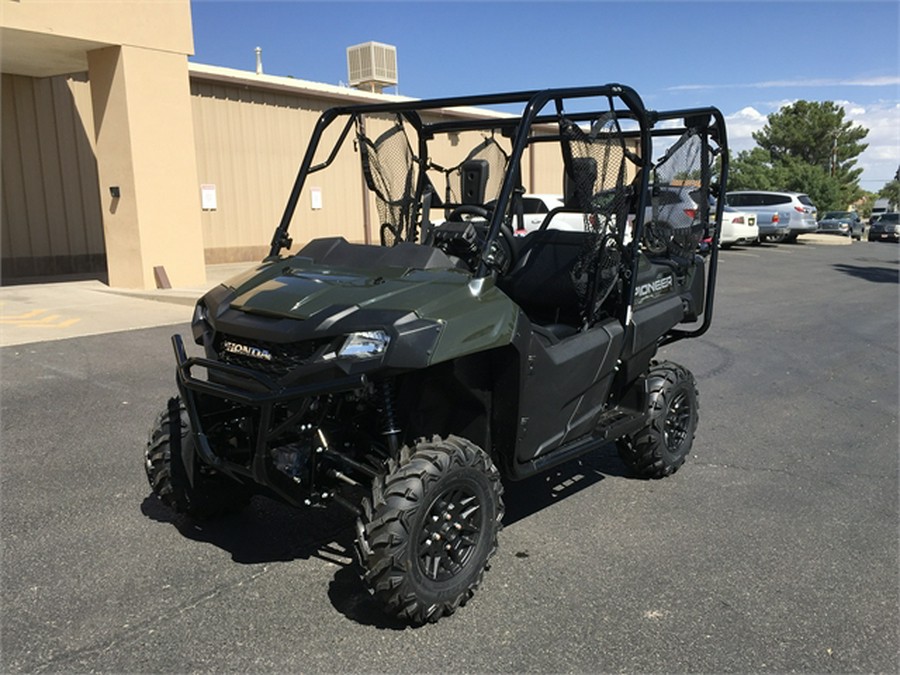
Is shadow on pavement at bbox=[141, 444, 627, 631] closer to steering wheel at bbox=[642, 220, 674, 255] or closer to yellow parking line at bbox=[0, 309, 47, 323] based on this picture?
steering wheel at bbox=[642, 220, 674, 255]

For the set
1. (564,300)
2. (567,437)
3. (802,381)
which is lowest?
(802,381)

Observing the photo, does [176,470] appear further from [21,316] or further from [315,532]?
[21,316]

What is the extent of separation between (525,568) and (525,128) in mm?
1943

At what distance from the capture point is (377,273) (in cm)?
352

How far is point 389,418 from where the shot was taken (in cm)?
324

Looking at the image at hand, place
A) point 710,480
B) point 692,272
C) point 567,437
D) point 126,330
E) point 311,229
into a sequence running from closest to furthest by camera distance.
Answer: point 567,437 < point 710,480 < point 692,272 < point 126,330 < point 311,229

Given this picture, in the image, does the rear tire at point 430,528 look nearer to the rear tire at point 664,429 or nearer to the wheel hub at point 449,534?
the wheel hub at point 449,534

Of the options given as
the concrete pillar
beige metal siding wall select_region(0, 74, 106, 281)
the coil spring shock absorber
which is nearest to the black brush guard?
the coil spring shock absorber

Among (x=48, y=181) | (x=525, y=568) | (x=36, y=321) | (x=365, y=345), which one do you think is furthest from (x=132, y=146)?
(x=525, y=568)

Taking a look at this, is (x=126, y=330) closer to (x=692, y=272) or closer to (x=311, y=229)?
(x=692, y=272)

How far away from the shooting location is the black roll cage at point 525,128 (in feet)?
11.4

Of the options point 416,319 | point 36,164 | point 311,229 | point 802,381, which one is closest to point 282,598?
point 416,319

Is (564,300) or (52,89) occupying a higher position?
(52,89)

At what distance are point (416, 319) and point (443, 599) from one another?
109 cm
